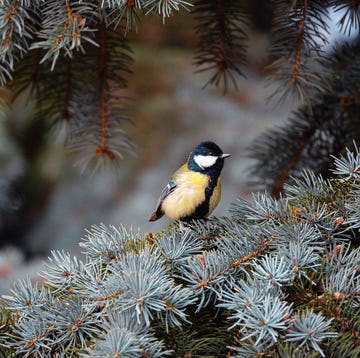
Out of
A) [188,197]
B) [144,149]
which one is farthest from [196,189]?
[144,149]

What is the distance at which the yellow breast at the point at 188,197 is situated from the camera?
202 cm

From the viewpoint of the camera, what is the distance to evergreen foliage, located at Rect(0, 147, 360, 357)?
38.6 inches

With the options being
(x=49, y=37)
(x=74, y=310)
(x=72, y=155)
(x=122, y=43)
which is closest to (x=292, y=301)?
(x=74, y=310)

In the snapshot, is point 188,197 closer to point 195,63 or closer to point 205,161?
point 205,161

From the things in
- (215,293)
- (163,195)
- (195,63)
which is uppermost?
(195,63)

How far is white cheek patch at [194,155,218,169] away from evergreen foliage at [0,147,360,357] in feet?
2.48

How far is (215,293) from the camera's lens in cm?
115

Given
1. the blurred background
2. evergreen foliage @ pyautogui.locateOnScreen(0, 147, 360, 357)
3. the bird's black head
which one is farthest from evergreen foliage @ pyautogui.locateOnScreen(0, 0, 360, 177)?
the blurred background

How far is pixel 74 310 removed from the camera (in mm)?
1120

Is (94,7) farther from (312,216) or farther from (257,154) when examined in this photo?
(257,154)

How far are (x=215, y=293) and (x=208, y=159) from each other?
1014 mm

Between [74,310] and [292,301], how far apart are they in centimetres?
43

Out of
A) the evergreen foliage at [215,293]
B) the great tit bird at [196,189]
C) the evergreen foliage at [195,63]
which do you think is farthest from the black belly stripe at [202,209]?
the evergreen foliage at [215,293]

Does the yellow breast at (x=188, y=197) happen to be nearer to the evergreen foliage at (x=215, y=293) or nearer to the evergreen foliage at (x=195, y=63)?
the evergreen foliage at (x=195, y=63)
